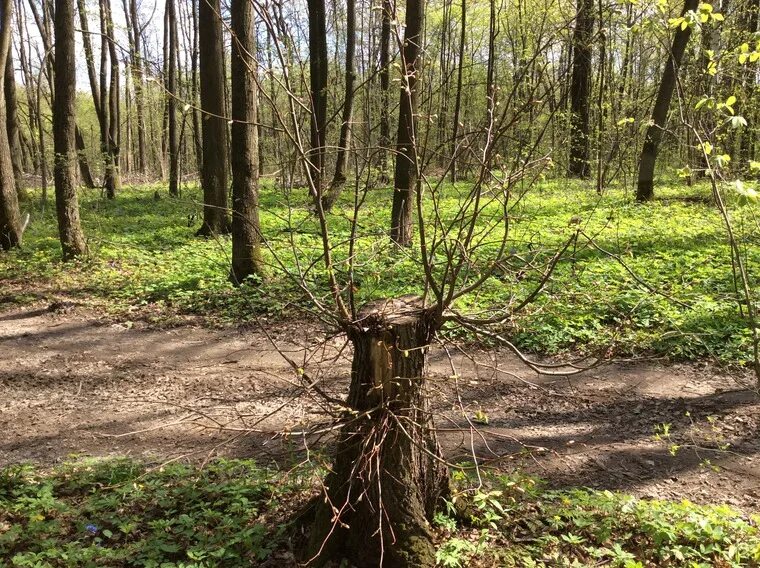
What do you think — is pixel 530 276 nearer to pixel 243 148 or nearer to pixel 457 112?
pixel 457 112

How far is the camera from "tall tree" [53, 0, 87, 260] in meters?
10.0

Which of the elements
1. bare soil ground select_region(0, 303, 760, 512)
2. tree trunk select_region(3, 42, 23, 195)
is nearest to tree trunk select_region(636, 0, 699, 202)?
bare soil ground select_region(0, 303, 760, 512)

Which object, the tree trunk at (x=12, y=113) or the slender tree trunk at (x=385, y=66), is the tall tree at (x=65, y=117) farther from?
the tree trunk at (x=12, y=113)

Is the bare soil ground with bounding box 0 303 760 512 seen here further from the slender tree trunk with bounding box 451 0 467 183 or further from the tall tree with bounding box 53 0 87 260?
the tall tree with bounding box 53 0 87 260

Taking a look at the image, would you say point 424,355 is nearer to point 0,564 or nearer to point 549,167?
point 549,167

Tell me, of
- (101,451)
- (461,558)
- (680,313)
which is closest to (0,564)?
(101,451)

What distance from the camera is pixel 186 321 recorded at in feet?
27.7

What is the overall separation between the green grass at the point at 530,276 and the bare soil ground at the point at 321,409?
538 millimetres

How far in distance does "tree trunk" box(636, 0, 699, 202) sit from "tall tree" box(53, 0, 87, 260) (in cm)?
1176

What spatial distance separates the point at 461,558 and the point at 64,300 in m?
8.18

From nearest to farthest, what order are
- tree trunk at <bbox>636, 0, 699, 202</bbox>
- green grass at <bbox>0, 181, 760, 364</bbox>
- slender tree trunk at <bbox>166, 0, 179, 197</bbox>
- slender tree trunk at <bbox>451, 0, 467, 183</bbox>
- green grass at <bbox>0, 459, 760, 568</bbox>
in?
slender tree trunk at <bbox>451, 0, 467, 183</bbox> < green grass at <bbox>0, 459, 760, 568</bbox> < green grass at <bbox>0, 181, 760, 364</bbox> < tree trunk at <bbox>636, 0, 699, 202</bbox> < slender tree trunk at <bbox>166, 0, 179, 197</bbox>

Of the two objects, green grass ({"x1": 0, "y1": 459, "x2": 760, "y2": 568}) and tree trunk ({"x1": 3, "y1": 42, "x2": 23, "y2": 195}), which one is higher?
tree trunk ({"x1": 3, "y1": 42, "x2": 23, "y2": 195})

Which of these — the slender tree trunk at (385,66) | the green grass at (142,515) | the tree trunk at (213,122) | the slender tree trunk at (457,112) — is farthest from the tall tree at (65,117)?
the green grass at (142,515)

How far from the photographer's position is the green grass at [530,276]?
671 centimetres
